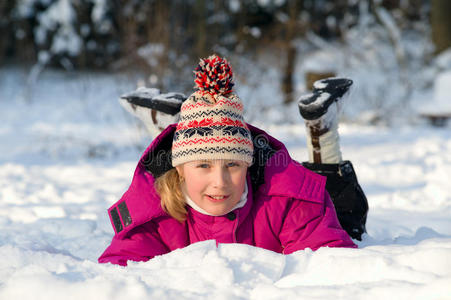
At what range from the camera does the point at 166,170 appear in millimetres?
2250

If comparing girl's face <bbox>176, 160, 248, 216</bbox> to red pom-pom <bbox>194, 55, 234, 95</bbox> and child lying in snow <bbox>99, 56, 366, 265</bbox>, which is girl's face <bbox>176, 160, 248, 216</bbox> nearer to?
child lying in snow <bbox>99, 56, 366, 265</bbox>

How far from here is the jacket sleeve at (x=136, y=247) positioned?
2.08 m

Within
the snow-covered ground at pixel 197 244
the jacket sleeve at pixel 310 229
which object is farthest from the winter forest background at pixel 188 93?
the jacket sleeve at pixel 310 229

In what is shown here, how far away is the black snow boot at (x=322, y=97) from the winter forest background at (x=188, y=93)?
1.55ft

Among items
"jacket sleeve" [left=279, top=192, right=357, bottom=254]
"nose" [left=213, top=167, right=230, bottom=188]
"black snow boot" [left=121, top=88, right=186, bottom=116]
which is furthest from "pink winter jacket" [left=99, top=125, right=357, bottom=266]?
"black snow boot" [left=121, top=88, right=186, bottom=116]

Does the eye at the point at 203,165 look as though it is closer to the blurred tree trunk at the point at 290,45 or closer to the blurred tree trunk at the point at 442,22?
the blurred tree trunk at the point at 290,45

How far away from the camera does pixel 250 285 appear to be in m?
1.51

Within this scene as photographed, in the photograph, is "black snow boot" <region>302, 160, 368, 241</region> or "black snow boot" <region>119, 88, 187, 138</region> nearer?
"black snow boot" <region>302, 160, 368, 241</region>

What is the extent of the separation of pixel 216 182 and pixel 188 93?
13.0 ft

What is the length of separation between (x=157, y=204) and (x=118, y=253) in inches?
10.7

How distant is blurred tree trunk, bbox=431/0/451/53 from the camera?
10250 mm

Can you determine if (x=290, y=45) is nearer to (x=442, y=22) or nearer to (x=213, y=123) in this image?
(x=442, y=22)

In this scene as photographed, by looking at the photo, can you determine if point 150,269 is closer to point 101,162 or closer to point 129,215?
point 129,215

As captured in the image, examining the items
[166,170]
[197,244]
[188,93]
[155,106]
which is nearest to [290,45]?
[188,93]
